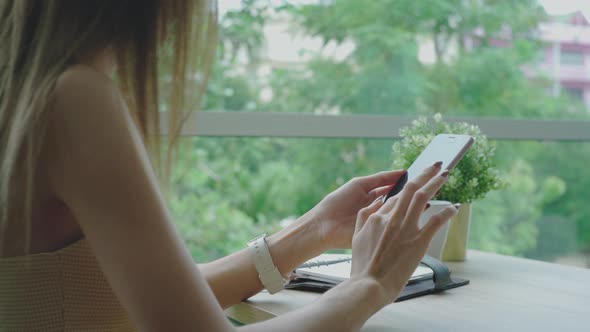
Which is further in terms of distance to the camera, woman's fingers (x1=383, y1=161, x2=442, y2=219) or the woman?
woman's fingers (x1=383, y1=161, x2=442, y2=219)

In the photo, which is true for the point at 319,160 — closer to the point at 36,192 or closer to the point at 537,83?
the point at 537,83

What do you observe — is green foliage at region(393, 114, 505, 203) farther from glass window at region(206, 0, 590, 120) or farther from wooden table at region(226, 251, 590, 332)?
glass window at region(206, 0, 590, 120)

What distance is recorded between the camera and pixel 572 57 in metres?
3.41

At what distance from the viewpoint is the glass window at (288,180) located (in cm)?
288

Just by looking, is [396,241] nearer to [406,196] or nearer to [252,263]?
[406,196]

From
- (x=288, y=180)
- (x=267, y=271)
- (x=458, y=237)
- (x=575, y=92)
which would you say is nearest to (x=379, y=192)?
(x=267, y=271)

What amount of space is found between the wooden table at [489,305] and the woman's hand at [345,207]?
0.10 metres

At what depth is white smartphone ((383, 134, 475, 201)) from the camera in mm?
1040

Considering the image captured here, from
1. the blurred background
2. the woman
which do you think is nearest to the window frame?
the blurred background

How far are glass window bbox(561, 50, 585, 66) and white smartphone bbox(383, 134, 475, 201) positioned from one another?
2.51 meters

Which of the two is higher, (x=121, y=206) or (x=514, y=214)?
(x=121, y=206)

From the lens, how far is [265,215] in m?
2.98

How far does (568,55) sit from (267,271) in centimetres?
283

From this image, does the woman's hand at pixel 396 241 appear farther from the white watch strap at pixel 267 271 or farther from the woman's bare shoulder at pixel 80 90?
the woman's bare shoulder at pixel 80 90
